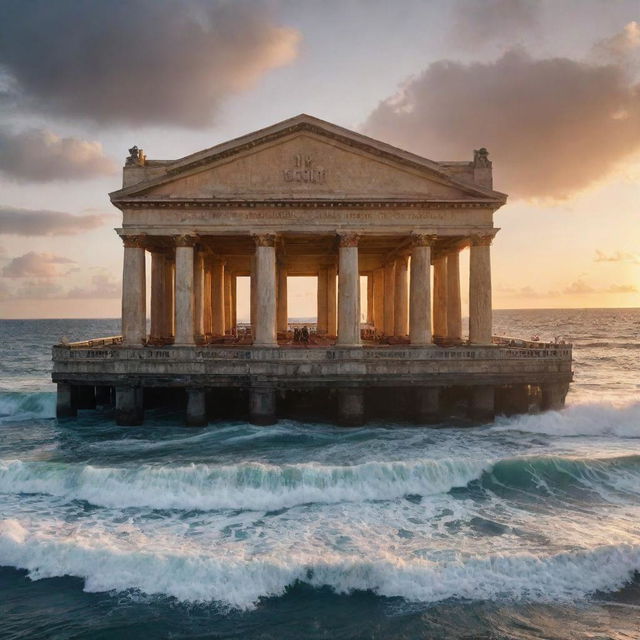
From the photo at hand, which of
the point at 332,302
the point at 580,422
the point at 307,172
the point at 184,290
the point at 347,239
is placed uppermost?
the point at 307,172

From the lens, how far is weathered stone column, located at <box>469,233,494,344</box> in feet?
91.5

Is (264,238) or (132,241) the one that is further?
(264,238)

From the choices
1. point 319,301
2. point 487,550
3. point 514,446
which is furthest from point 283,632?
point 319,301

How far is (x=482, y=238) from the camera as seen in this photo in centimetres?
2775

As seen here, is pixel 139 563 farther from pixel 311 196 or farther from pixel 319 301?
pixel 319 301

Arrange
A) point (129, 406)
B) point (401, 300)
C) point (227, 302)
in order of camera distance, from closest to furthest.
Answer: point (129, 406) < point (401, 300) < point (227, 302)

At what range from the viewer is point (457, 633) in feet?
31.3

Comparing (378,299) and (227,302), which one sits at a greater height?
(378,299)

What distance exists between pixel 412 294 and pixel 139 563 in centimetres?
2018

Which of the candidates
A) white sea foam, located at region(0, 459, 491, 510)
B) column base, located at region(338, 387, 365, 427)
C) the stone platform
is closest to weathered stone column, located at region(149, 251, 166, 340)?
the stone platform

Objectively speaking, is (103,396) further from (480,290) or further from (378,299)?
(378,299)

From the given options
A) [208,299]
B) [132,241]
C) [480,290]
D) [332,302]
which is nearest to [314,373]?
[480,290]

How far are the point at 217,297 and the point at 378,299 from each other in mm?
16154

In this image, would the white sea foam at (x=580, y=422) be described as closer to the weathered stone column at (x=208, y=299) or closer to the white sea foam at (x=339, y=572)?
the white sea foam at (x=339, y=572)
